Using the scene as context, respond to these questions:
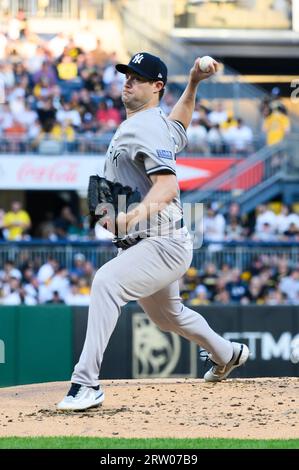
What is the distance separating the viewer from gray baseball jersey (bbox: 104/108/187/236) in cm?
631

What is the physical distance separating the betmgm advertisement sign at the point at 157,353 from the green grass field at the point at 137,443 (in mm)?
7161

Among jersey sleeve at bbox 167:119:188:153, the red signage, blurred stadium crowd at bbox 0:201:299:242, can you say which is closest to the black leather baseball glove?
jersey sleeve at bbox 167:119:188:153

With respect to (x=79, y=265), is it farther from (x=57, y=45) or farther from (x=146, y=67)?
(x=146, y=67)

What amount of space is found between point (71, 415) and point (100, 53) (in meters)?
14.9

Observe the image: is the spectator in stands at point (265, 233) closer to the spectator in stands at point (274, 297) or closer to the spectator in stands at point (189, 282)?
Result: the spectator in stands at point (274, 297)

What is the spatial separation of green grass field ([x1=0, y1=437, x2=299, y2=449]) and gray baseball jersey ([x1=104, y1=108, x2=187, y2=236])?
143 centimetres

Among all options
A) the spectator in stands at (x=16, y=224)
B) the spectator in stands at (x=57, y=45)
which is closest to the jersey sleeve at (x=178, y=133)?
the spectator in stands at (x=16, y=224)

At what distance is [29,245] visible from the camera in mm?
15086

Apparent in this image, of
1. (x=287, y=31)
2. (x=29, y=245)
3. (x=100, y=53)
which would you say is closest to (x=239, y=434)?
(x=29, y=245)

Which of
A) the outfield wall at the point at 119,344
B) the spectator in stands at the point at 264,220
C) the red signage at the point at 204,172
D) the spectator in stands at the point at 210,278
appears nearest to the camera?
the outfield wall at the point at 119,344

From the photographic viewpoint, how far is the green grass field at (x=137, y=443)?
5559 millimetres

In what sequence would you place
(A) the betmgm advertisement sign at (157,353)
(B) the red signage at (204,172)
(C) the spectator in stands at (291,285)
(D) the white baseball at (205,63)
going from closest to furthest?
(D) the white baseball at (205,63), (A) the betmgm advertisement sign at (157,353), (C) the spectator in stands at (291,285), (B) the red signage at (204,172)

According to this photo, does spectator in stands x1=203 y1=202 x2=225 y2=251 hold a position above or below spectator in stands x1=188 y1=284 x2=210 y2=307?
above

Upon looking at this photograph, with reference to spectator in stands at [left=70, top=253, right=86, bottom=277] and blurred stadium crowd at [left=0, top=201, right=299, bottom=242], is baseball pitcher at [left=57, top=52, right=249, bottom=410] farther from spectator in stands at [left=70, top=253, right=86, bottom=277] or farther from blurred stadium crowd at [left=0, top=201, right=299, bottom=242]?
blurred stadium crowd at [left=0, top=201, right=299, bottom=242]
